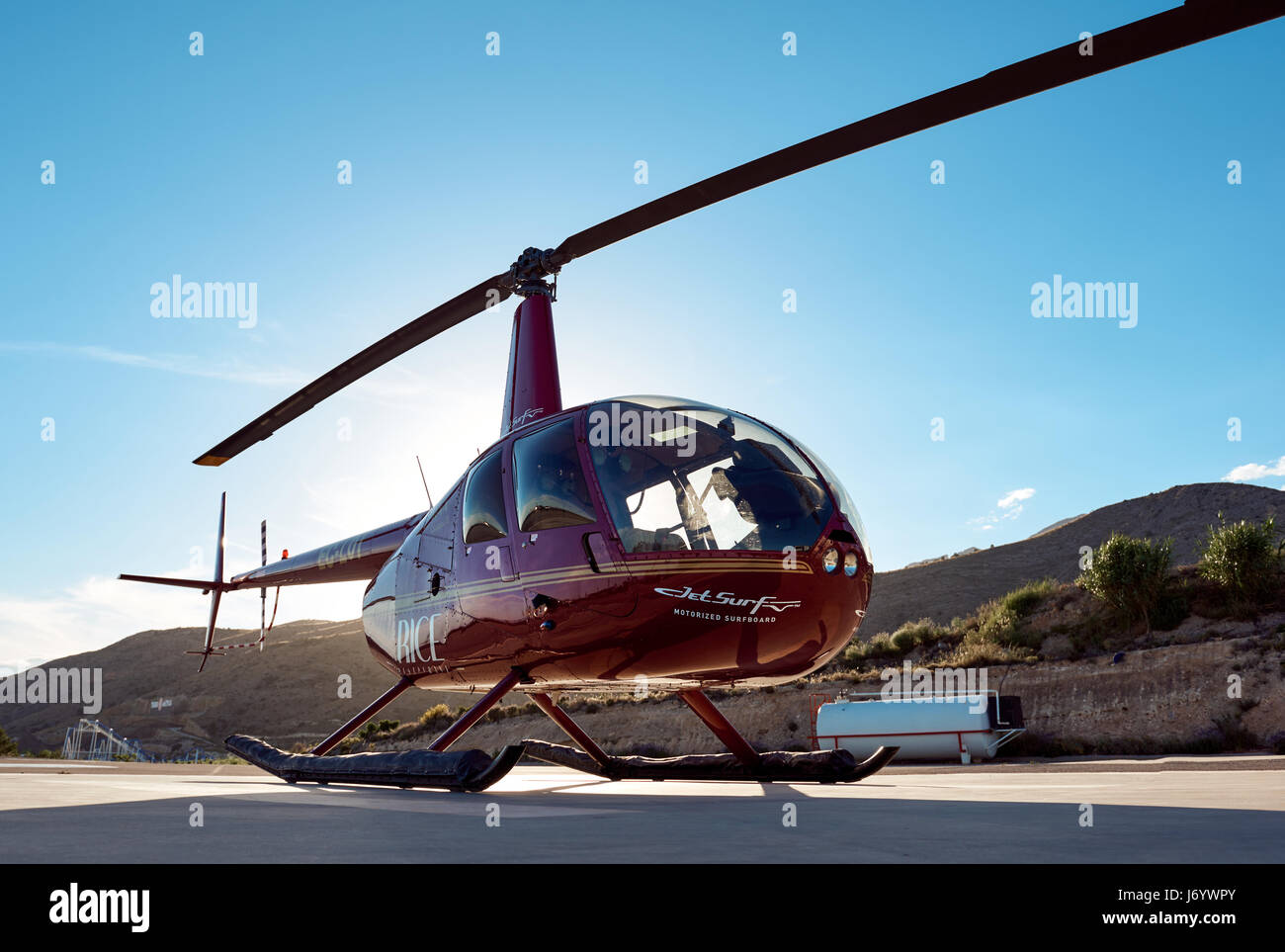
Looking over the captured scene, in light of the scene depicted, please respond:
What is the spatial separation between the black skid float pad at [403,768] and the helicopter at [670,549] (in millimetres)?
20

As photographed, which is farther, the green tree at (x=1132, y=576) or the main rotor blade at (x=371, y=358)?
the green tree at (x=1132, y=576)

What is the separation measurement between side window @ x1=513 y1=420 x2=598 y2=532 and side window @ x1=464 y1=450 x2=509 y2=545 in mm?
332

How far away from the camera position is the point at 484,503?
9.52 meters

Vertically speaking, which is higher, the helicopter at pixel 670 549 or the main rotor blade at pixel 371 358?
the main rotor blade at pixel 371 358

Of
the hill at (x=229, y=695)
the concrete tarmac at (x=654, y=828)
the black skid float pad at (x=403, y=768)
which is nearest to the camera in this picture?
the concrete tarmac at (x=654, y=828)

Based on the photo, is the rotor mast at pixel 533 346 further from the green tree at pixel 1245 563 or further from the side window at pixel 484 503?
the green tree at pixel 1245 563

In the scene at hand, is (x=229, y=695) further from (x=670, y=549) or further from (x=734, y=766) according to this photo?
(x=670, y=549)

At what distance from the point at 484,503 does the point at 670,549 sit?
2424 mm

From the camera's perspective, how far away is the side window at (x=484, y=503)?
932 centimetres

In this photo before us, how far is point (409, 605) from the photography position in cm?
1110

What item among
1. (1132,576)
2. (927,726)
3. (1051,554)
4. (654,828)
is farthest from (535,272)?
(1051,554)

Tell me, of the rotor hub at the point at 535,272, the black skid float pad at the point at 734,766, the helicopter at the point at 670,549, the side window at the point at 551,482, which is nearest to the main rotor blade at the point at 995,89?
the helicopter at the point at 670,549
